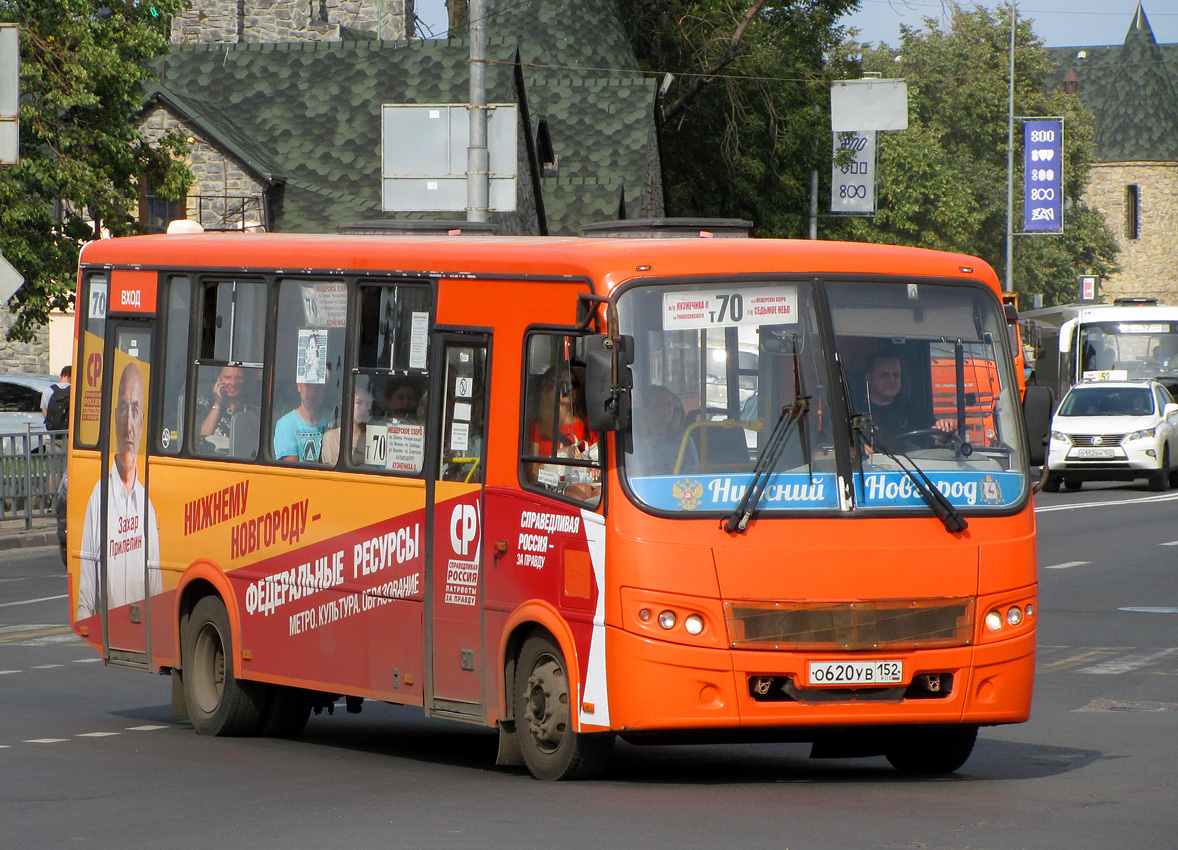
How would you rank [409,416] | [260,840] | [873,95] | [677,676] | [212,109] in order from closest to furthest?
[260,840] → [677,676] → [409,416] → [873,95] → [212,109]

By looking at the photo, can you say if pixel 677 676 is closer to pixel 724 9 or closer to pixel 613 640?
pixel 613 640

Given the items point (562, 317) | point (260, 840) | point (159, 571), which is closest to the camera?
point (260, 840)

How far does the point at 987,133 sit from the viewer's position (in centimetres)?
8700

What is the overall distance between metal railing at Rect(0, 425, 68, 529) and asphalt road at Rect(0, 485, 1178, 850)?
10.1 metres

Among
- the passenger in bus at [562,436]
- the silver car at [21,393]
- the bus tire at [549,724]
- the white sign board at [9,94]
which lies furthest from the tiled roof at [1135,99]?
the bus tire at [549,724]

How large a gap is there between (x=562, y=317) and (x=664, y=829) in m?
2.52

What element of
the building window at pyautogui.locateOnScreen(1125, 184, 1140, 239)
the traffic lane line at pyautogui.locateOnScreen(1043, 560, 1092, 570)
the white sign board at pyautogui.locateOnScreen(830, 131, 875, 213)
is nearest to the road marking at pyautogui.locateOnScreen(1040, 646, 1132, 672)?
the traffic lane line at pyautogui.locateOnScreen(1043, 560, 1092, 570)

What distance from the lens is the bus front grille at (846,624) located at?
8.83 m

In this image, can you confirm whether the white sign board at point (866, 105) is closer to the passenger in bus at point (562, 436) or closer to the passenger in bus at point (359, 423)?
the passenger in bus at point (359, 423)

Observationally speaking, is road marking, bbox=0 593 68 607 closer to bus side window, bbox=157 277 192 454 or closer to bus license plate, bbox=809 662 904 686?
bus side window, bbox=157 277 192 454

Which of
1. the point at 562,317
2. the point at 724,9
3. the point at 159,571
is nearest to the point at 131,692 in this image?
the point at 159,571

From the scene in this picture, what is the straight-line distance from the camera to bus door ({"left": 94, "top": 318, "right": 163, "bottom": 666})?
1241 centimetres

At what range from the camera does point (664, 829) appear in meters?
7.89

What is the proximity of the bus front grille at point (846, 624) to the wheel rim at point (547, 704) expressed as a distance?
0.86 metres
